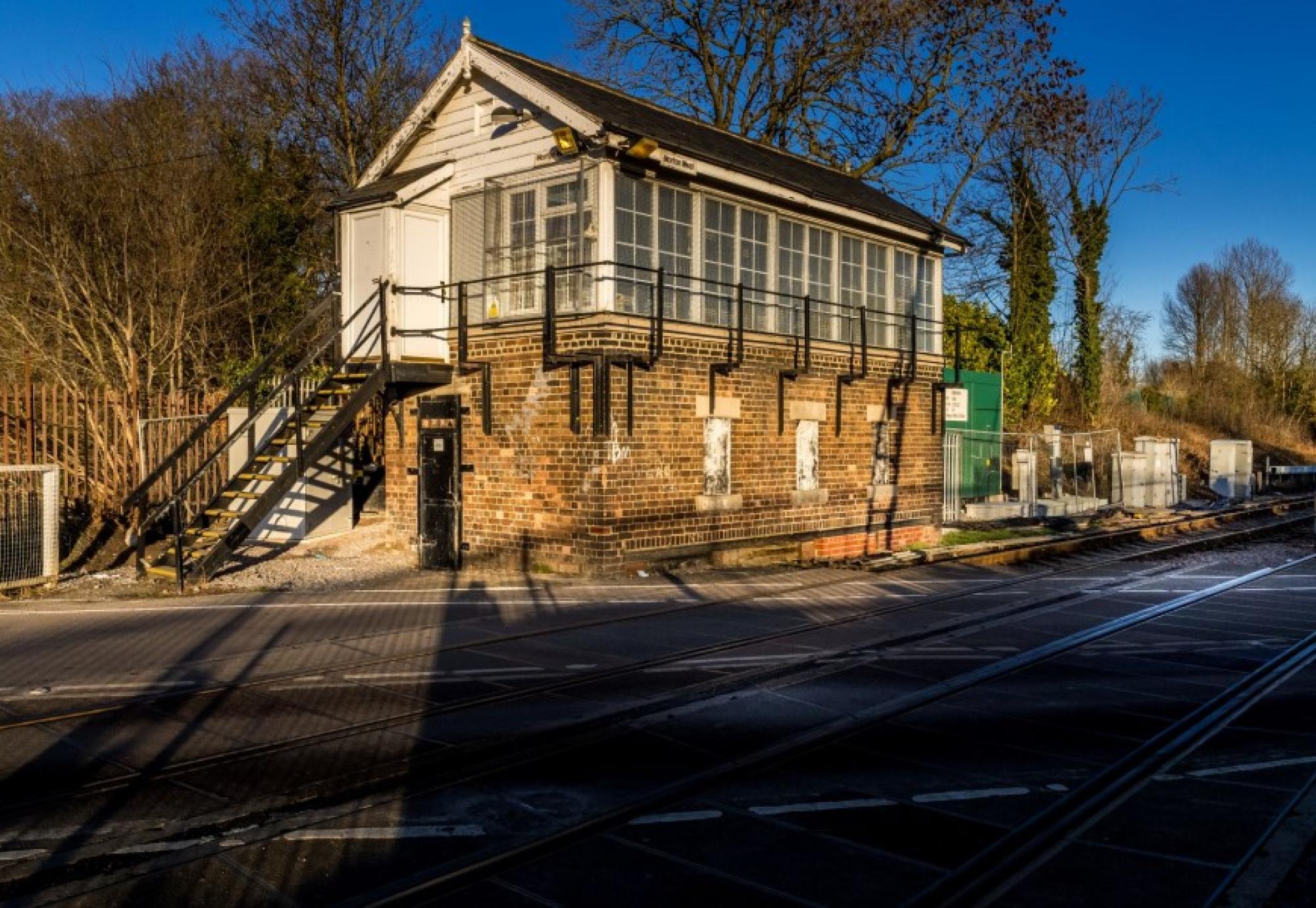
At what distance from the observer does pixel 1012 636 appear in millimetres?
10641

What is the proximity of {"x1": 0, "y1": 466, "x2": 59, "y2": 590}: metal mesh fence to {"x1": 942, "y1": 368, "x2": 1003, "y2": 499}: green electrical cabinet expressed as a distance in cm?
1770

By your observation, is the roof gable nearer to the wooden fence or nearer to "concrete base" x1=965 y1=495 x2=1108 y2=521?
the wooden fence

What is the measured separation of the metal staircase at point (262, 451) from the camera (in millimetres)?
13812

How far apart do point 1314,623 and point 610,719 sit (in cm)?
817

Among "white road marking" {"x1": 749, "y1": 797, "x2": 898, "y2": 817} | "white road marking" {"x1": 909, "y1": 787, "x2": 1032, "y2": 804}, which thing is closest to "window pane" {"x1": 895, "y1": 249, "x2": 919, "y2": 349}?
"white road marking" {"x1": 909, "y1": 787, "x2": 1032, "y2": 804}

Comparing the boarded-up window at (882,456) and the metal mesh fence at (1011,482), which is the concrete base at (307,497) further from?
the metal mesh fence at (1011,482)

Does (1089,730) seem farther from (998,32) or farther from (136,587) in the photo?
(998,32)

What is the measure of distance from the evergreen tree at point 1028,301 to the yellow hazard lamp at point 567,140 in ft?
79.4

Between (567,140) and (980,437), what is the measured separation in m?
15.4

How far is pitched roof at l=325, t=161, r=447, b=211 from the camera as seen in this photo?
1577 cm

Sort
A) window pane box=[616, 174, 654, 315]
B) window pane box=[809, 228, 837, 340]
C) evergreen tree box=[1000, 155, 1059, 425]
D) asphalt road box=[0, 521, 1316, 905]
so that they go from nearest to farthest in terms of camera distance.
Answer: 1. asphalt road box=[0, 521, 1316, 905]
2. window pane box=[616, 174, 654, 315]
3. window pane box=[809, 228, 837, 340]
4. evergreen tree box=[1000, 155, 1059, 425]

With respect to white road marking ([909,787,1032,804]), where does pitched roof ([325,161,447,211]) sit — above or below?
above

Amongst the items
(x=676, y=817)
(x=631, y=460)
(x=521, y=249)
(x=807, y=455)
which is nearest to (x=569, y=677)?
(x=676, y=817)

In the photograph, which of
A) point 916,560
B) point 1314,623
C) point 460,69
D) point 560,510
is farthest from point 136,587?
point 1314,623
